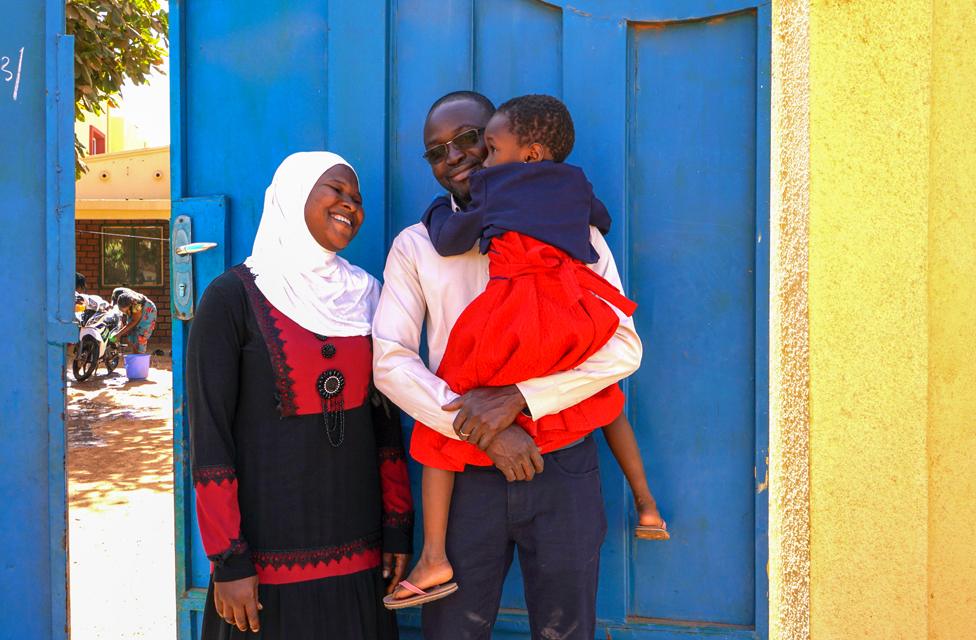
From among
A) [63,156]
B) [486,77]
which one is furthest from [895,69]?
[63,156]

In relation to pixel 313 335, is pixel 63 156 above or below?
above

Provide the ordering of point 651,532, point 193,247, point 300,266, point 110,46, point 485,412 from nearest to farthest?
point 485,412
point 300,266
point 651,532
point 193,247
point 110,46

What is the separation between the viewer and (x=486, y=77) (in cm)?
265

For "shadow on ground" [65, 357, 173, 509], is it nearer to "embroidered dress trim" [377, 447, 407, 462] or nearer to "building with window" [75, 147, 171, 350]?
"embroidered dress trim" [377, 447, 407, 462]

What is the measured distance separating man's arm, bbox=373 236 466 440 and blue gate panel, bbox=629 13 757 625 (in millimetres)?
784

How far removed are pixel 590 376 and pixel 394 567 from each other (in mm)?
787

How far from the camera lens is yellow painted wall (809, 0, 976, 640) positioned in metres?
1.87

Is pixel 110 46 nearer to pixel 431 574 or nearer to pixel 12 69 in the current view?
pixel 12 69

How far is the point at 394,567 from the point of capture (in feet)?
7.52

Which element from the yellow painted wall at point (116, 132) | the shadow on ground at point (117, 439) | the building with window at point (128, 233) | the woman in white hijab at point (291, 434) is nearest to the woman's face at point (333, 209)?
the woman in white hijab at point (291, 434)

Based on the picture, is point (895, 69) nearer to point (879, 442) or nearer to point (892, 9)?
point (892, 9)

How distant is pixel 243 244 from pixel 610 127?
128cm

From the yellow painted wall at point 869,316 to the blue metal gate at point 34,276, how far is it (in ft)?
7.32

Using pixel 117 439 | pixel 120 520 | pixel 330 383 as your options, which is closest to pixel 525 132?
pixel 330 383
